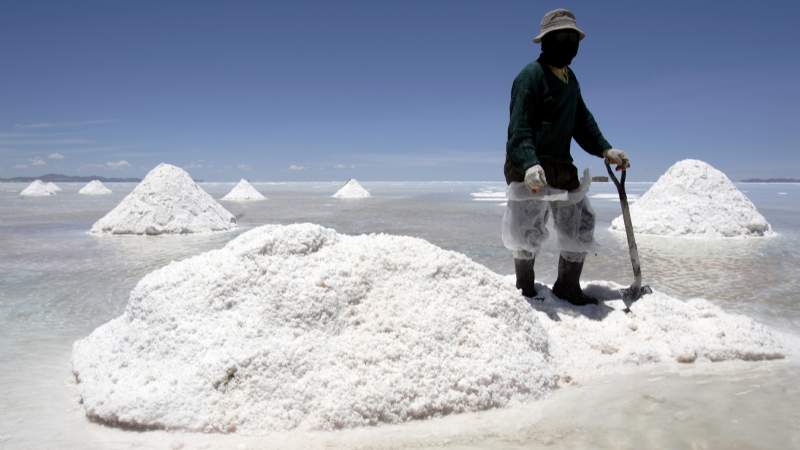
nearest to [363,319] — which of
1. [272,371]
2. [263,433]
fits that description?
[272,371]

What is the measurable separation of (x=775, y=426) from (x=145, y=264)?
19.5ft

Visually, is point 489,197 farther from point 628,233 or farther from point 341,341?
point 341,341

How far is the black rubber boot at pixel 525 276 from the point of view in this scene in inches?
→ 124

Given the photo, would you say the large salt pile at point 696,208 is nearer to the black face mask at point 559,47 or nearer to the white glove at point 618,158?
the white glove at point 618,158

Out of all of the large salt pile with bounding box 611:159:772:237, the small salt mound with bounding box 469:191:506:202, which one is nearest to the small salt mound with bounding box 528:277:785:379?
the large salt pile with bounding box 611:159:772:237

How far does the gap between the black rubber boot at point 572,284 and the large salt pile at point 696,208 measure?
21.6ft

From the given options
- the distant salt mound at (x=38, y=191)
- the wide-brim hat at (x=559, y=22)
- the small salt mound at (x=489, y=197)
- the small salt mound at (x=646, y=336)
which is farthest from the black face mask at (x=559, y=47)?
the distant salt mound at (x=38, y=191)

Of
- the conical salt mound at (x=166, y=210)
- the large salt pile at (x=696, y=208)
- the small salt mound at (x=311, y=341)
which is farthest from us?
the conical salt mound at (x=166, y=210)

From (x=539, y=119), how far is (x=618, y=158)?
1.92 ft

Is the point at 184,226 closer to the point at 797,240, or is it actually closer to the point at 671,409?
the point at 671,409

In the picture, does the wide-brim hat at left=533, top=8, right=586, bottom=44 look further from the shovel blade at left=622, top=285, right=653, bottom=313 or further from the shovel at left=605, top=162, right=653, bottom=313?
the shovel blade at left=622, top=285, right=653, bottom=313

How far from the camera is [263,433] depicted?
1837mm

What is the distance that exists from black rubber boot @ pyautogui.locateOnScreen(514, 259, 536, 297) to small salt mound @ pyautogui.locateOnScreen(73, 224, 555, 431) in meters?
0.49

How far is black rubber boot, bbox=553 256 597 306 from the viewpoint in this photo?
10.6 ft
